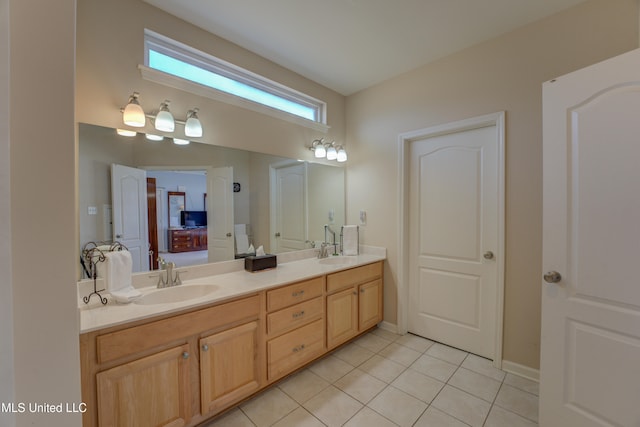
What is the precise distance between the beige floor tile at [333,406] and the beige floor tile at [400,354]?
2.14ft

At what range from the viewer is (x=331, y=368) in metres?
2.17

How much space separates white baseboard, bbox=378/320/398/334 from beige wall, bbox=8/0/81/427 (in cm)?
259

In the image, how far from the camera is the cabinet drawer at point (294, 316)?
1.82 metres

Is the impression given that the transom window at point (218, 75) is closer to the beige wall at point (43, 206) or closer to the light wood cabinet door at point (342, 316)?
the beige wall at point (43, 206)

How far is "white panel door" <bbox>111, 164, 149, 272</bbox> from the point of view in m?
1.66

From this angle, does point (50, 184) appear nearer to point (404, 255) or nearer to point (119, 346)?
point (119, 346)

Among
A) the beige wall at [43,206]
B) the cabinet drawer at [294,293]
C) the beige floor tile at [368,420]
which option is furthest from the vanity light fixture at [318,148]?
the beige floor tile at [368,420]

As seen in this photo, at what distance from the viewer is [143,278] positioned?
1729mm

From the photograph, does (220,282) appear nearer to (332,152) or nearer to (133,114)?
(133,114)

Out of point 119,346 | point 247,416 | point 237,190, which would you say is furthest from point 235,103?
point 247,416

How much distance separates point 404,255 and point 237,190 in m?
1.78

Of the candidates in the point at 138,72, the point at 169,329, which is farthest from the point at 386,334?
the point at 138,72

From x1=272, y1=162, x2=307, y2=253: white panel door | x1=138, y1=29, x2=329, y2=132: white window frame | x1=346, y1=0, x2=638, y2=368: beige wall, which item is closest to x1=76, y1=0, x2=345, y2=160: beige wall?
x1=138, y1=29, x2=329, y2=132: white window frame

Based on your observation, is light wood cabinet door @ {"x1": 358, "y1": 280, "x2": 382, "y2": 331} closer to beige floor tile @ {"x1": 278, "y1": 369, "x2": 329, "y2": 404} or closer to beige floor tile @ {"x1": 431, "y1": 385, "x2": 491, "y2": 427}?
beige floor tile @ {"x1": 278, "y1": 369, "x2": 329, "y2": 404}
